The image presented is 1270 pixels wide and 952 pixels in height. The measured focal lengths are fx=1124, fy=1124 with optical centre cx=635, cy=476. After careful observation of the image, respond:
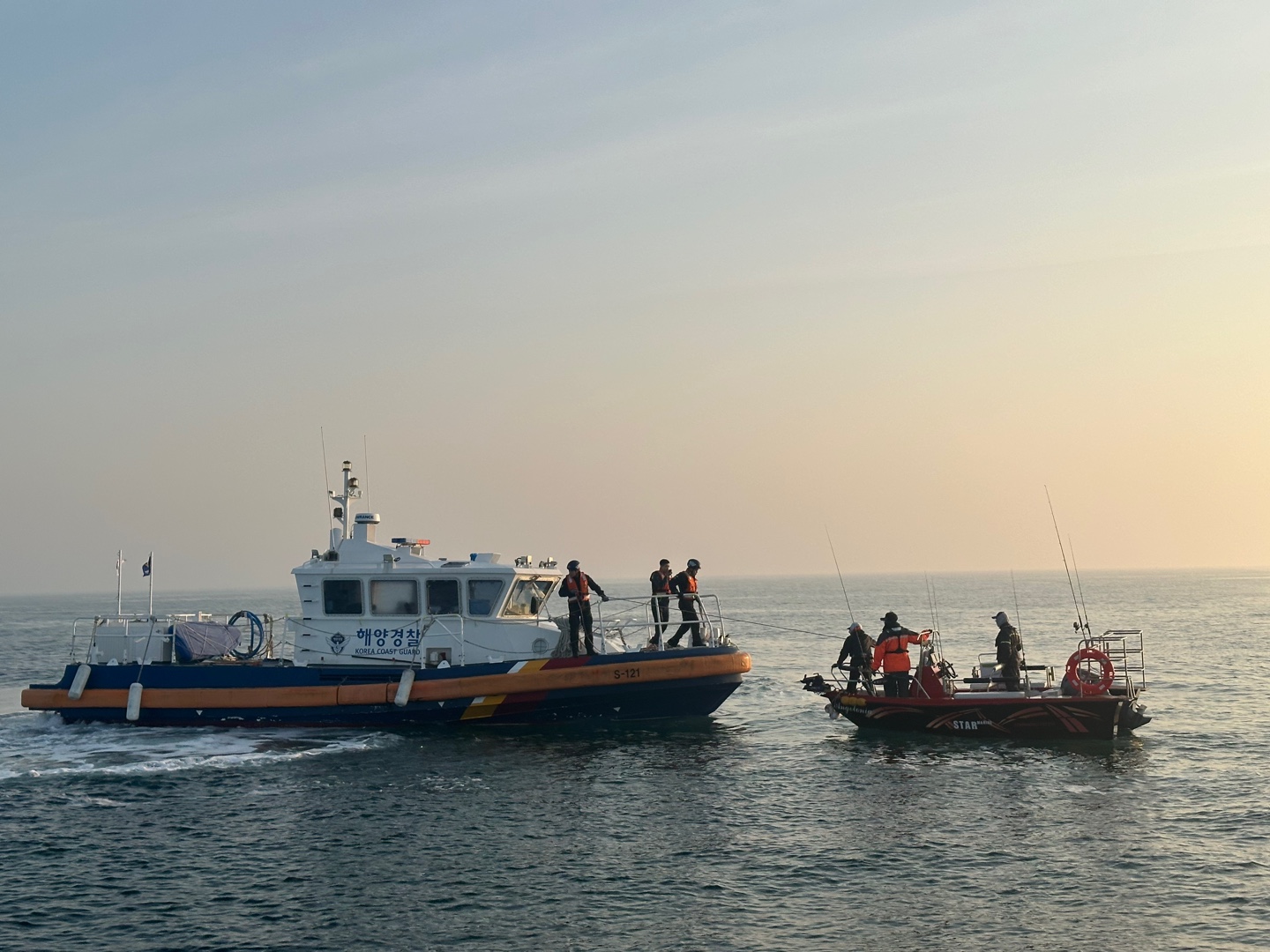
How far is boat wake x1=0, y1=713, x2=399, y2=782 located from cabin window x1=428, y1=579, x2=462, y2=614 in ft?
7.98

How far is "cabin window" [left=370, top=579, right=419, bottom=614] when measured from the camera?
67.8 feet

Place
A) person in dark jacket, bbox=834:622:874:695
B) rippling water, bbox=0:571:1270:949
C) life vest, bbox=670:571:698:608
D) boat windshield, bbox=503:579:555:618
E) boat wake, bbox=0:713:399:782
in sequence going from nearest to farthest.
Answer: rippling water, bbox=0:571:1270:949 → boat wake, bbox=0:713:399:782 → person in dark jacket, bbox=834:622:874:695 → life vest, bbox=670:571:698:608 → boat windshield, bbox=503:579:555:618

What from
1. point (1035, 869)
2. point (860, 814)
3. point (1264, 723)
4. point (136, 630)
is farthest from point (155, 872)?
point (1264, 723)

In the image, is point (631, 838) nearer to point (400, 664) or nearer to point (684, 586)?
point (684, 586)

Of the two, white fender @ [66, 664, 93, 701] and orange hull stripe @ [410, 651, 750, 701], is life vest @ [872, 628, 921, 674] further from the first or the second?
white fender @ [66, 664, 93, 701]

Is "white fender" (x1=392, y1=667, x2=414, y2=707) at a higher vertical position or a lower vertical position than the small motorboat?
higher

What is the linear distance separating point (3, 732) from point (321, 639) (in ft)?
21.4

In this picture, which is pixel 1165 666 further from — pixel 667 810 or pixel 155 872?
pixel 155 872

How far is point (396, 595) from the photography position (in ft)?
68.0

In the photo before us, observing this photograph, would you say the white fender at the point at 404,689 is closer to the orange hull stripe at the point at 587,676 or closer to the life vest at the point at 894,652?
the orange hull stripe at the point at 587,676

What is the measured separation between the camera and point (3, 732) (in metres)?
21.5

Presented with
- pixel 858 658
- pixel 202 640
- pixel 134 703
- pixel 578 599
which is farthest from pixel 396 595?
pixel 858 658

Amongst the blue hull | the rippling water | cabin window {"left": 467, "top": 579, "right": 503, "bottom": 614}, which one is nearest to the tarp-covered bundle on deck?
the blue hull

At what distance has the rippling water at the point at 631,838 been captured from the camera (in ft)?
33.8
